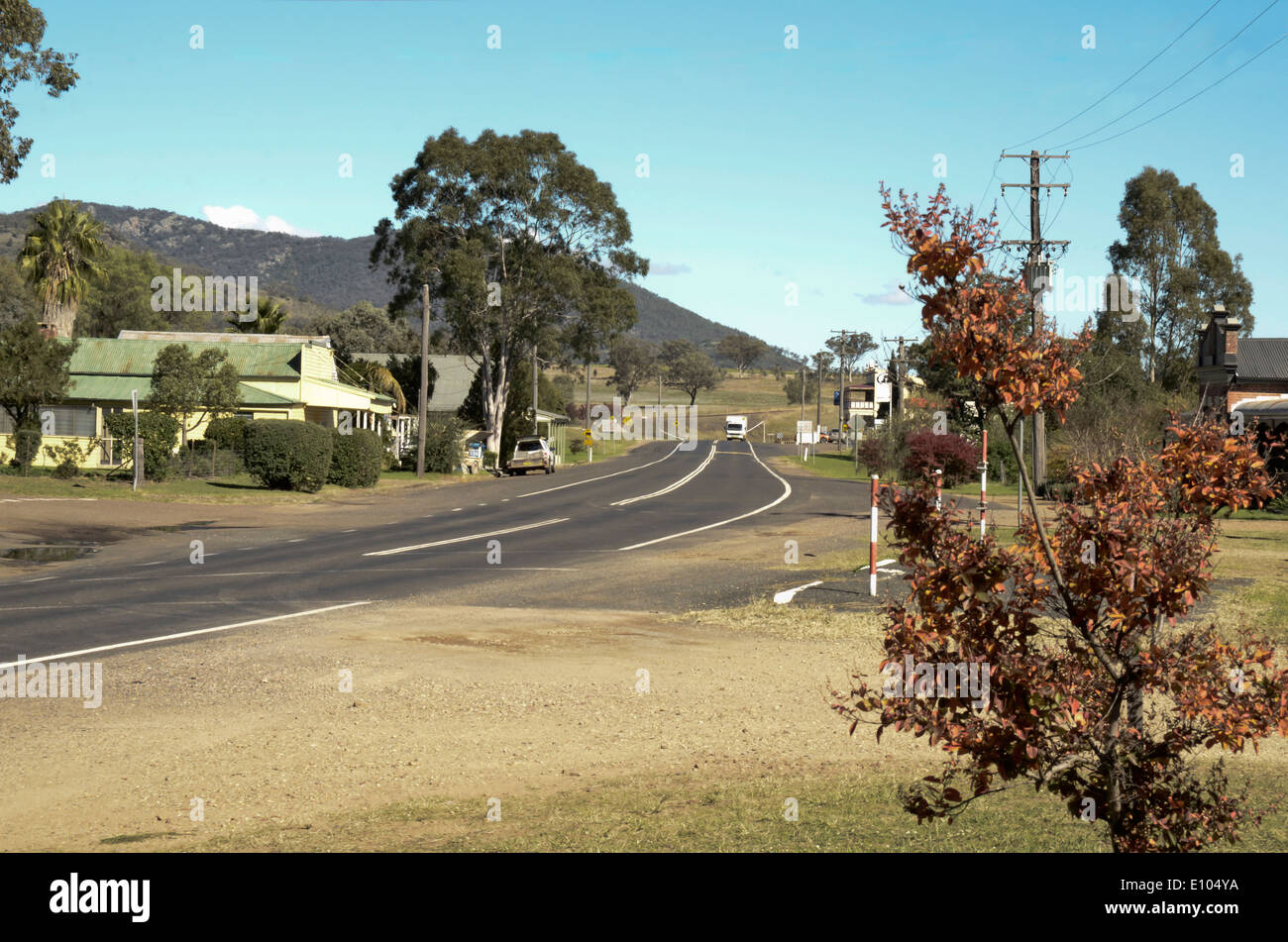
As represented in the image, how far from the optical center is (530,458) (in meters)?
57.8

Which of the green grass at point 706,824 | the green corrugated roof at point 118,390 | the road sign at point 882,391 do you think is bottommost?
the green grass at point 706,824

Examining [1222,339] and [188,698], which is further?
[1222,339]

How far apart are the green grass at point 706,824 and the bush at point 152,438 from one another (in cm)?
3372

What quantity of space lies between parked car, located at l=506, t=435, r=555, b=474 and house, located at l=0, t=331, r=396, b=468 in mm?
7658

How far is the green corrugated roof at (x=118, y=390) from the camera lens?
153ft

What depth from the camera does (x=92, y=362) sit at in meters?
49.0

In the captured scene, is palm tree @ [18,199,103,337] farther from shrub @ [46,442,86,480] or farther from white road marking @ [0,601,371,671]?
white road marking @ [0,601,371,671]

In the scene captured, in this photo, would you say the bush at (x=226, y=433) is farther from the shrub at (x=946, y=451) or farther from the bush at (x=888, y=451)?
the shrub at (x=946, y=451)

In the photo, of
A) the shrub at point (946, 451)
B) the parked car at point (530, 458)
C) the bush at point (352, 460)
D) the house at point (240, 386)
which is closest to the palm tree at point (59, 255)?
the house at point (240, 386)

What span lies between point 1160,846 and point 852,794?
9.72 ft

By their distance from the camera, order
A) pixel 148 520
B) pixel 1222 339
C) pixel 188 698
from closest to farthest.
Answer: pixel 188 698 → pixel 148 520 → pixel 1222 339

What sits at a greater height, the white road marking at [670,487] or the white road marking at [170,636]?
the white road marking at [670,487]
